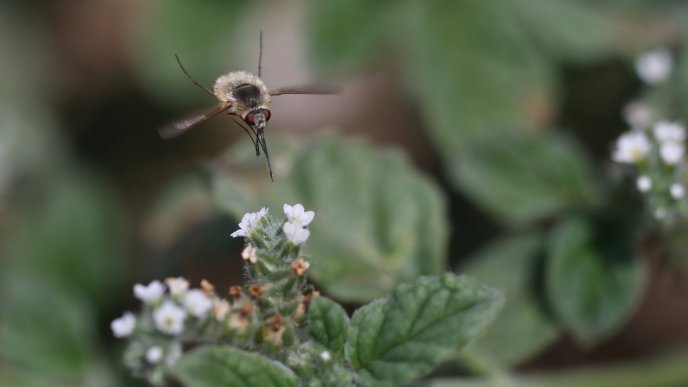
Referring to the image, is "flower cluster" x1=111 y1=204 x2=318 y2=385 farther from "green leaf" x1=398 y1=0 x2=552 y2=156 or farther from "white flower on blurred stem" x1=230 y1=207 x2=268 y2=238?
"green leaf" x1=398 y1=0 x2=552 y2=156

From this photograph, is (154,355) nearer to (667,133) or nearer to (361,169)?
(361,169)

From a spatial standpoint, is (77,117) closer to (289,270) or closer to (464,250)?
(464,250)

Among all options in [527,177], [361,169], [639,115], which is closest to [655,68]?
[639,115]

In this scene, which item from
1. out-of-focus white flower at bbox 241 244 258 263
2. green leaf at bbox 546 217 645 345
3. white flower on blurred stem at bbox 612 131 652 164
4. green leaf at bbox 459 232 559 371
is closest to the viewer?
Answer: out-of-focus white flower at bbox 241 244 258 263

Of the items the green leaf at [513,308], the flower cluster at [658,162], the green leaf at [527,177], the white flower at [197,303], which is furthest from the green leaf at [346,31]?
the white flower at [197,303]

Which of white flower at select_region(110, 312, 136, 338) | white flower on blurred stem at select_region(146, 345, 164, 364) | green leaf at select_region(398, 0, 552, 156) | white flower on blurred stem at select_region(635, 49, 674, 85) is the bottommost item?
white flower on blurred stem at select_region(146, 345, 164, 364)

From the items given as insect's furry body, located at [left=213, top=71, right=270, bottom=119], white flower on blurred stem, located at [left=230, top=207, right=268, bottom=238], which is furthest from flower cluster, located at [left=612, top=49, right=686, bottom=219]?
white flower on blurred stem, located at [left=230, top=207, right=268, bottom=238]
